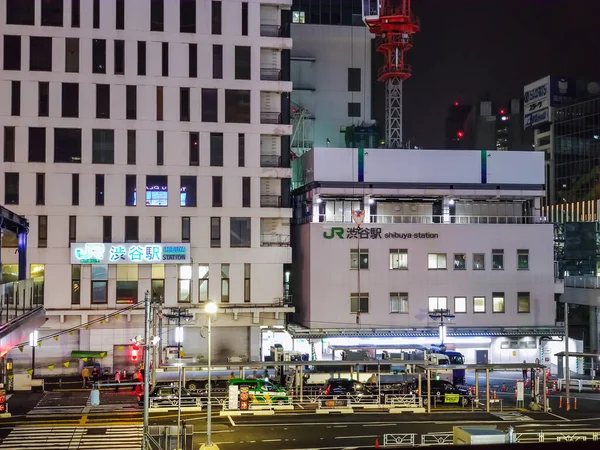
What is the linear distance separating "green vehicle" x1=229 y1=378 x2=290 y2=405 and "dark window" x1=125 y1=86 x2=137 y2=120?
2421cm

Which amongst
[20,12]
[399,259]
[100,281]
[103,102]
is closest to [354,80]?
[399,259]

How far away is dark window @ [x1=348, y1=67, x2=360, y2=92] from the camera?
81.6 m

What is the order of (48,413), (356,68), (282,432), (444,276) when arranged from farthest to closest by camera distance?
(356,68) < (444,276) < (48,413) < (282,432)

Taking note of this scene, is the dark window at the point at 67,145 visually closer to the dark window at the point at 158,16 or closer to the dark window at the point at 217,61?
the dark window at the point at 158,16

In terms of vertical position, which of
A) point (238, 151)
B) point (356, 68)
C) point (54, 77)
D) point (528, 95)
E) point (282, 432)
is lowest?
point (282, 432)

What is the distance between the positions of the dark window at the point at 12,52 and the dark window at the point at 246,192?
1938 centimetres

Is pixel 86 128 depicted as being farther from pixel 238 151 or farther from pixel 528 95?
pixel 528 95

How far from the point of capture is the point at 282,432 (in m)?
37.4

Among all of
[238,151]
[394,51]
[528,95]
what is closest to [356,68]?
[394,51]

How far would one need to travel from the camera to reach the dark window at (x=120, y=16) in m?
58.4

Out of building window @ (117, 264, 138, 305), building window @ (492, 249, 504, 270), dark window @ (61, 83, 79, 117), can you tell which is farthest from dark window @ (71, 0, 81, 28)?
building window @ (492, 249, 504, 270)

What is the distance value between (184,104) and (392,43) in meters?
A: 25.6

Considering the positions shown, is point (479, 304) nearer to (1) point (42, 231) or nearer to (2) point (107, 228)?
(2) point (107, 228)

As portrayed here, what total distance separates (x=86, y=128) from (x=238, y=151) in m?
11.9
